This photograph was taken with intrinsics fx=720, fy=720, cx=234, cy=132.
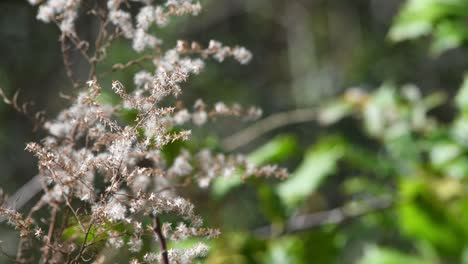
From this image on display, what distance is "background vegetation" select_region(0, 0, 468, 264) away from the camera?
1.93 meters

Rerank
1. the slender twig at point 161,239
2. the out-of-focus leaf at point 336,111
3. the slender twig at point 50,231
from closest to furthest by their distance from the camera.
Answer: the slender twig at point 161,239, the slender twig at point 50,231, the out-of-focus leaf at point 336,111

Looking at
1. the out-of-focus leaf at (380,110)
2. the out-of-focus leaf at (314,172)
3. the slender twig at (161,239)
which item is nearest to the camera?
the slender twig at (161,239)

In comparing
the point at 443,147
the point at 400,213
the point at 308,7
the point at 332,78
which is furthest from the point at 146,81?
the point at 308,7

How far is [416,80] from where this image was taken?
6602 millimetres

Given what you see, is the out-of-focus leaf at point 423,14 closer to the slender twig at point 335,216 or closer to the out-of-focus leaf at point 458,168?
the out-of-focus leaf at point 458,168

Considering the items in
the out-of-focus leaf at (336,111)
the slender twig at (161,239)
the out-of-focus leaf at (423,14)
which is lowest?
the slender twig at (161,239)

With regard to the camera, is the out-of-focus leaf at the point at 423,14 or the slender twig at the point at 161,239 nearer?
the slender twig at the point at 161,239

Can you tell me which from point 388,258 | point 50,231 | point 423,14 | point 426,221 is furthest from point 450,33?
point 50,231

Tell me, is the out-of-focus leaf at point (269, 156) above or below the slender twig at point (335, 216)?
above

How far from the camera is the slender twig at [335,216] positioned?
1.99m

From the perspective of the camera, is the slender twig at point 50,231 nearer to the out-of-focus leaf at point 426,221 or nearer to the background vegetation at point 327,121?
the background vegetation at point 327,121

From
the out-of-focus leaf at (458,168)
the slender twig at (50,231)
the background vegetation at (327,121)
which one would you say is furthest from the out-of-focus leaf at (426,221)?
the slender twig at (50,231)

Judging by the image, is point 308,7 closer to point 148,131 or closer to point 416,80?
point 416,80

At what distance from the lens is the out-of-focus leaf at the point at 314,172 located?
197 centimetres
